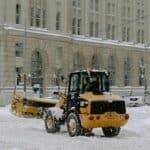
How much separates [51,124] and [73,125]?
1.73 metres

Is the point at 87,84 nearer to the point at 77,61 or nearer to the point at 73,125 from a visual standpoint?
the point at 73,125

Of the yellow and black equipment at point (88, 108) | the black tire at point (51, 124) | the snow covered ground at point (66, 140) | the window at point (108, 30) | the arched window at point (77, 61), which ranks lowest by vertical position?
the snow covered ground at point (66, 140)

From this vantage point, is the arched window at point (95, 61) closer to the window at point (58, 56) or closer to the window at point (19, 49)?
the window at point (58, 56)

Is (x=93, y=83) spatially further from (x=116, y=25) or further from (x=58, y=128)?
(x=116, y=25)

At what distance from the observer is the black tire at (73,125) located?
21.2 m

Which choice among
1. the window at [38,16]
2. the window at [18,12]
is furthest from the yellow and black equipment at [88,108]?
the window at [38,16]

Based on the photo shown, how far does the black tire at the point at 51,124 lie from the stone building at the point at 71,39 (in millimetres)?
34745

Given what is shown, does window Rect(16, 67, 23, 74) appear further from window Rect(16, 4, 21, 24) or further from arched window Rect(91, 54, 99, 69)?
arched window Rect(91, 54, 99, 69)

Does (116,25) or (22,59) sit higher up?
(116,25)

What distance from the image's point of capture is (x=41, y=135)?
71.7ft

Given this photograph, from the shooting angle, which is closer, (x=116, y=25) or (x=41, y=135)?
(x=41, y=135)

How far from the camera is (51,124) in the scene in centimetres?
2311

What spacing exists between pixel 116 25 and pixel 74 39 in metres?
10.5

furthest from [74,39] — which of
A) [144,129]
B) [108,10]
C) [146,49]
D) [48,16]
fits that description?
[144,129]
